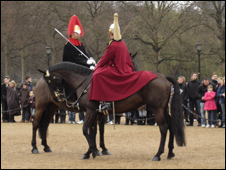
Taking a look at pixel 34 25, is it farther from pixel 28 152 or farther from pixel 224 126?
pixel 28 152

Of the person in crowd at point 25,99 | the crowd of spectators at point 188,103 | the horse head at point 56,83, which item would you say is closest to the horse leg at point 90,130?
the horse head at point 56,83

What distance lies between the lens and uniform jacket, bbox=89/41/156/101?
954 centimetres

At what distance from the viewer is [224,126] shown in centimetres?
1753

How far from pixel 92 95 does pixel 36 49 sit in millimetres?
32226

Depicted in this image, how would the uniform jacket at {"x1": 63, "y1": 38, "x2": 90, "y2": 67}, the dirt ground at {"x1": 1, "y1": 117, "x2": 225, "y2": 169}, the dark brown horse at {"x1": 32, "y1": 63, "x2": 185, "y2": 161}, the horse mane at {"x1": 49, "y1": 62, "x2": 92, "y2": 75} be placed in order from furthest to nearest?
the uniform jacket at {"x1": 63, "y1": 38, "x2": 90, "y2": 67} → the horse mane at {"x1": 49, "y1": 62, "x2": 92, "y2": 75} → the dark brown horse at {"x1": 32, "y1": 63, "x2": 185, "y2": 161} → the dirt ground at {"x1": 1, "y1": 117, "x2": 225, "y2": 169}

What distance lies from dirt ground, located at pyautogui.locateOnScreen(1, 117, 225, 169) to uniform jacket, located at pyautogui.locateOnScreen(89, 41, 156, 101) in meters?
1.30

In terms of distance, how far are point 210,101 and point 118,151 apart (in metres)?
7.58

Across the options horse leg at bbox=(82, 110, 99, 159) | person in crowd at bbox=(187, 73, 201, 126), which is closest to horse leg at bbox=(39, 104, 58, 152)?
horse leg at bbox=(82, 110, 99, 159)

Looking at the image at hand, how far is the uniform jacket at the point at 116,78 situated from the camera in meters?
9.54

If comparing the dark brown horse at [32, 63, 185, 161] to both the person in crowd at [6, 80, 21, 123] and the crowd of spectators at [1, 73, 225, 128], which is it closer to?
the crowd of spectators at [1, 73, 225, 128]

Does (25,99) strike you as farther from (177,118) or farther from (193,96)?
(177,118)

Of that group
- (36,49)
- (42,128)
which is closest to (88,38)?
(36,49)

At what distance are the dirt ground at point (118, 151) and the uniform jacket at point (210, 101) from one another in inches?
60.5

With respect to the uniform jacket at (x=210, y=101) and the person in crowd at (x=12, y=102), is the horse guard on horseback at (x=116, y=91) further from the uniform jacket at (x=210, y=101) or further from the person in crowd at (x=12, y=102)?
the person in crowd at (x=12, y=102)
